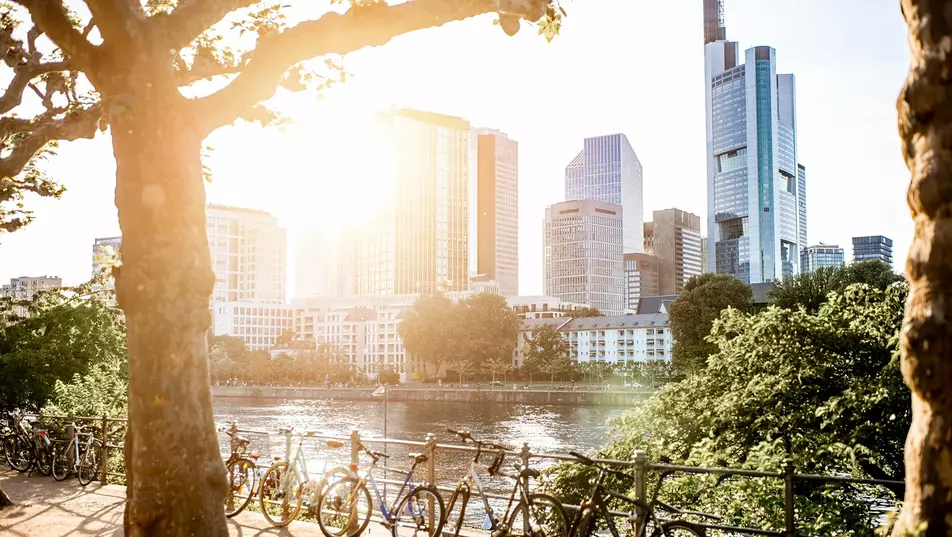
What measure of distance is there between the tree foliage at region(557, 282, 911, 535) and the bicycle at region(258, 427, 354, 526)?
489cm

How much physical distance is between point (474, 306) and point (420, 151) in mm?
83956

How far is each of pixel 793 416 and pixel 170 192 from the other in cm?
900

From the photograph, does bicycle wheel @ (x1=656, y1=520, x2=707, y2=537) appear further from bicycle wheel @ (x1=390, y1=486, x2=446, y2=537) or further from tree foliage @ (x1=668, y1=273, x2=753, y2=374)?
tree foliage @ (x1=668, y1=273, x2=753, y2=374)

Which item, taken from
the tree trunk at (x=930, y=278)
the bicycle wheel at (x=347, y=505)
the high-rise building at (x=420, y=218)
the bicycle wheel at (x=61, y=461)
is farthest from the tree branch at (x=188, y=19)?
the high-rise building at (x=420, y=218)

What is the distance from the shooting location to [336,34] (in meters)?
6.24

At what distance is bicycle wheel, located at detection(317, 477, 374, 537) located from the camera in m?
8.43

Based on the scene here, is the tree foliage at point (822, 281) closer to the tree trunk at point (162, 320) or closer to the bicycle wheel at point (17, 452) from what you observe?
the bicycle wheel at point (17, 452)

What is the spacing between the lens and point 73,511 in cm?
1073

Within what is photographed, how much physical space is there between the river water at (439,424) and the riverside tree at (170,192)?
73.7ft

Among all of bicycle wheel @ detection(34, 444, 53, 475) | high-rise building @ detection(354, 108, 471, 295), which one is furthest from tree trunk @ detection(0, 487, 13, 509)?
high-rise building @ detection(354, 108, 471, 295)

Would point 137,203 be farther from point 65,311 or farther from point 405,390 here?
point 405,390

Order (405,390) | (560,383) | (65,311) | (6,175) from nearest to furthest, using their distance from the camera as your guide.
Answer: (6,175) → (65,311) → (405,390) → (560,383)

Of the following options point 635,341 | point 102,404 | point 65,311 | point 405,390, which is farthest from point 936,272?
point 635,341

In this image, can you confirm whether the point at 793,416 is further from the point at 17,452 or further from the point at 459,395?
the point at 459,395
